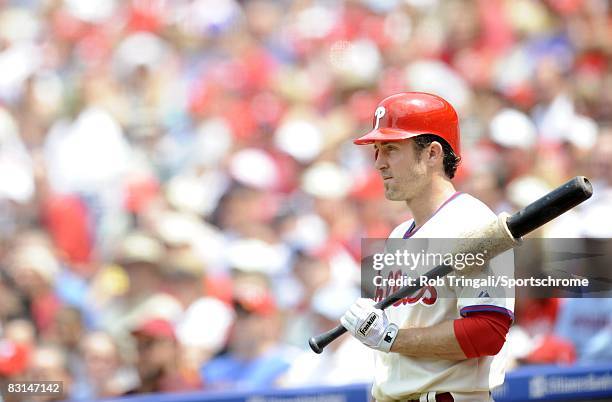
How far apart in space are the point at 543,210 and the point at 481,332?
363 mm

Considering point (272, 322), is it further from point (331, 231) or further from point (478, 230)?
point (478, 230)

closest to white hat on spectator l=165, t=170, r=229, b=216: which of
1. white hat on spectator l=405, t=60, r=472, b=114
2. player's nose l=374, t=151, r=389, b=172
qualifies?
white hat on spectator l=405, t=60, r=472, b=114

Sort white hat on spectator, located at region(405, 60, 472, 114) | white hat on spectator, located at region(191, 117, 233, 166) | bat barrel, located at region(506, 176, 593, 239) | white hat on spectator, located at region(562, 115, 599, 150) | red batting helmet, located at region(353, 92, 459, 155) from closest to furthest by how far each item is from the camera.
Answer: bat barrel, located at region(506, 176, 593, 239), red batting helmet, located at region(353, 92, 459, 155), white hat on spectator, located at region(191, 117, 233, 166), white hat on spectator, located at region(562, 115, 599, 150), white hat on spectator, located at region(405, 60, 472, 114)

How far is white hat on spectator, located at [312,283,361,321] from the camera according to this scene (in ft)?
17.1

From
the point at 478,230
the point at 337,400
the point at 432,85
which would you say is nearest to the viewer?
the point at 478,230

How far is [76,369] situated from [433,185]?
2.32 metres

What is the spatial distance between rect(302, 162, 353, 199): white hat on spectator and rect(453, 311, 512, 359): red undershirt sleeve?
3.54 meters

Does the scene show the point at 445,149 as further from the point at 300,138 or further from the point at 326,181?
the point at 300,138

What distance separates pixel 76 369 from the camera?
15.7ft

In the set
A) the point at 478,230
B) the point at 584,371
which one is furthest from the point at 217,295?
the point at 478,230

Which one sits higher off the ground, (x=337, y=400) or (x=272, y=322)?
(x=272, y=322)

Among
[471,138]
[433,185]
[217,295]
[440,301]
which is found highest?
[471,138]

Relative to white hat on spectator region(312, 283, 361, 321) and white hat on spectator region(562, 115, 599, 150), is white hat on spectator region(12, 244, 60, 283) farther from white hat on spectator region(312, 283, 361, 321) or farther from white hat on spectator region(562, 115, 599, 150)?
white hat on spectator region(562, 115, 599, 150)

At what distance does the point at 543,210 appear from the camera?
276 centimetres
